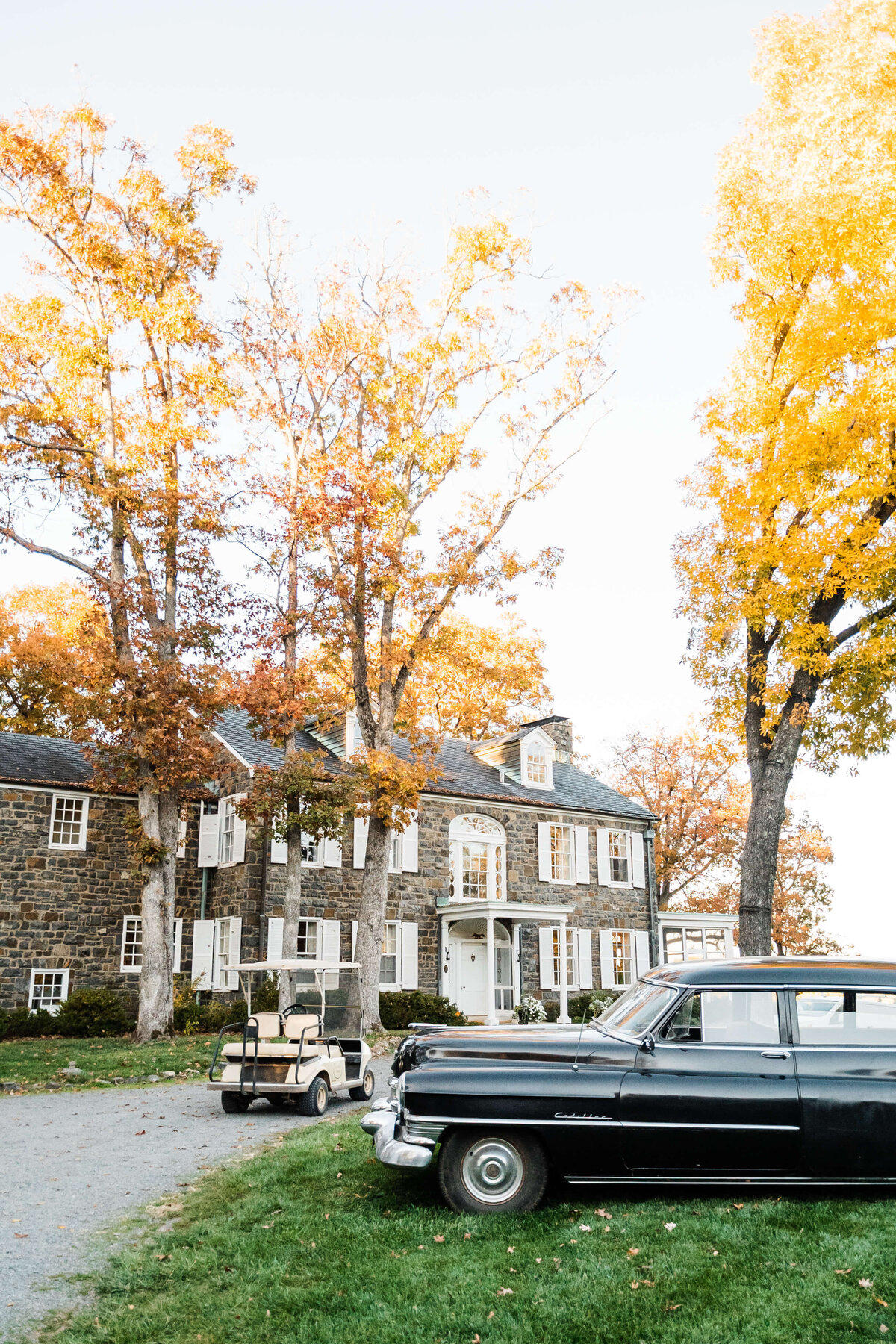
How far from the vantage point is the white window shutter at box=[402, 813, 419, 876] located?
1071 inches

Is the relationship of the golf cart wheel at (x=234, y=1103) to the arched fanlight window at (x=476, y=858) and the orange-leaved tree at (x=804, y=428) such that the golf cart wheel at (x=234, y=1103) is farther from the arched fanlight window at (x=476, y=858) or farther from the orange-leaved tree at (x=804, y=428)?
the arched fanlight window at (x=476, y=858)

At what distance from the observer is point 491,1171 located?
6562mm

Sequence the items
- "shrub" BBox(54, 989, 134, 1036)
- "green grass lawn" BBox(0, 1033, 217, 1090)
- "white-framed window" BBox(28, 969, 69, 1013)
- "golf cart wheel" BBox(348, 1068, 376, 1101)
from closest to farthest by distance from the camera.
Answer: "golf cart wheel" BBox(348, 1068, 376, 1101), "green grass lawn" BBox(0, 1033, 217, 1090), "shrub" BBox(54, 989, 134, 1036), "white-framed window" BBox(28, 969, 69, 1013)

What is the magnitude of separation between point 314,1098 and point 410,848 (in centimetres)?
1546

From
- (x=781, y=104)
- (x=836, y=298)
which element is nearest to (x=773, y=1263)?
(x=836, y=298)

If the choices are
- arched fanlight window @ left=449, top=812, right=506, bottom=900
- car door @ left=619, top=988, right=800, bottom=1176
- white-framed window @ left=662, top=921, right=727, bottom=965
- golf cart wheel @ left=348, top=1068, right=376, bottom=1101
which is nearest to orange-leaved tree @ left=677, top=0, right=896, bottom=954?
golf cart wheel @ left=348, top=1068, right=376, bottom=1101

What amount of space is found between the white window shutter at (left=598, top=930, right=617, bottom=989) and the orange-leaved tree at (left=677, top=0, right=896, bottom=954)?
1552cm

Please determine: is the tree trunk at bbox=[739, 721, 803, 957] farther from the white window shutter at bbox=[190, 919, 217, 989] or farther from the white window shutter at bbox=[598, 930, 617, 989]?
the white window shutter at bbox=[598, 930, 617, 989]

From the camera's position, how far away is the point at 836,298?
14797 millimetres

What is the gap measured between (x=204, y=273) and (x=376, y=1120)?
65.6ft

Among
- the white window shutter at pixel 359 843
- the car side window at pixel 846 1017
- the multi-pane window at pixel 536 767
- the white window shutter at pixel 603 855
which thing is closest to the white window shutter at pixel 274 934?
the white window shutter at pixel 359 843

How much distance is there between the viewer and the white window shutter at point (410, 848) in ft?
89.2

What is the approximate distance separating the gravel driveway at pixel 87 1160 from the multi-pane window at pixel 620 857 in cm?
1726

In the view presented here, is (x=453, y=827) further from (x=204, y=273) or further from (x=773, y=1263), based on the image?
(x=773, y=1263)
